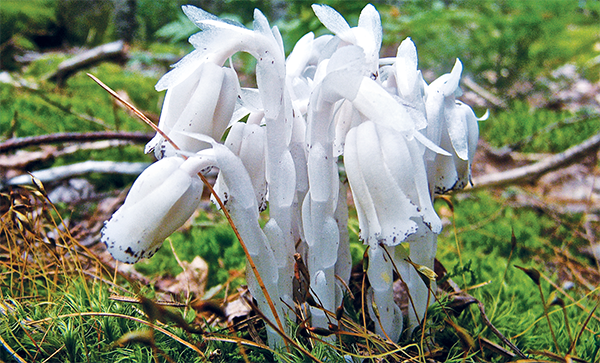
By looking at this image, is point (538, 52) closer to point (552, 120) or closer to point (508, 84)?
point (508, 84)

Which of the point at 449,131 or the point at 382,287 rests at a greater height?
the point at 449,131

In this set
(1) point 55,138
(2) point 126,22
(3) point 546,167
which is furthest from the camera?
(2) point 126,22

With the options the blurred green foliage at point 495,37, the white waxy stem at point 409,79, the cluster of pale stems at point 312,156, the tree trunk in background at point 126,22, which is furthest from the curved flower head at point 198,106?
Result: the tree trunk in background at point 126,22

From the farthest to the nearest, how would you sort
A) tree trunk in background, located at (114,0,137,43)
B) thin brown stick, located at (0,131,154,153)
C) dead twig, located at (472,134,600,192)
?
tree trunk in background, located at (114,0,137,43) < dead twig, located at (472,134,600,192) < thin brown stick, located at (0,131,154,153)

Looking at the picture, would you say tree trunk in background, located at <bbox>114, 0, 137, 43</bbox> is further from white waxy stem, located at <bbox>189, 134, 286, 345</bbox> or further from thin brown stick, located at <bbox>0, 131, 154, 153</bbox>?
white waxy stem, located at <bbox>189, 134, 286, 345</bbox>

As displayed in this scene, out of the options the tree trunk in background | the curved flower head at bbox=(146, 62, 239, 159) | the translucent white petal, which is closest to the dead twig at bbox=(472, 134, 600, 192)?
the translucent white petal

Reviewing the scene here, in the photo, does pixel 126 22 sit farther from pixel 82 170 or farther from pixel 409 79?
pixel 409 79

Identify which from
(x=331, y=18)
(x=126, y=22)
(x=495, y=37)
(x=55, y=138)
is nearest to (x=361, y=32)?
(x=331, y=18)

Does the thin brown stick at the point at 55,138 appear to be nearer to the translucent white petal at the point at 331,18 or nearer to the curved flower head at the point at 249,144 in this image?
the curved flower head at the point at 249,144
